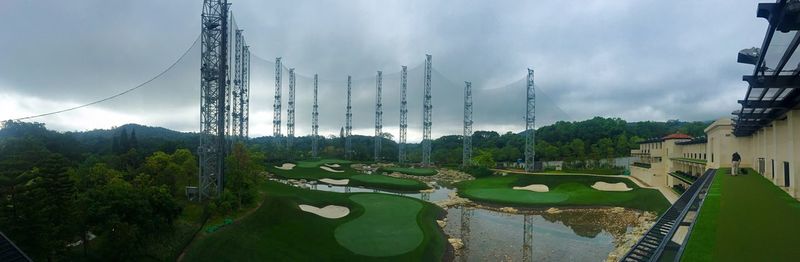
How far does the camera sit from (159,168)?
→ 19.8m

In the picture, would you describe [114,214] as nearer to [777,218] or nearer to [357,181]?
[777,218]

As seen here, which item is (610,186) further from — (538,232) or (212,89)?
(212,89)

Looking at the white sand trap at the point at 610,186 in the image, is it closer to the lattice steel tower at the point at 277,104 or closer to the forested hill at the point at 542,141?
the forested hill at the point at 542,141

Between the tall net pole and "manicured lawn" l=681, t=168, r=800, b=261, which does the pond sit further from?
the tall net pole

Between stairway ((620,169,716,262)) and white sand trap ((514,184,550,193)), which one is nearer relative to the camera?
stairway ((620,169,716,262))

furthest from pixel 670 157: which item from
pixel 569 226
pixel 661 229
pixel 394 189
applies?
pixel 661 229

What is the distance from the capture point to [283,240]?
53.2ft

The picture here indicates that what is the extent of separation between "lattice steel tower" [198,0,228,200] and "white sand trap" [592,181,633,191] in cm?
3172

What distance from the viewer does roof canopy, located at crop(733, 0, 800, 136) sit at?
5.10 metres

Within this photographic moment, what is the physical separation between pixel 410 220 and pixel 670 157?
1164 inches

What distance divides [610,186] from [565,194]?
237 inches

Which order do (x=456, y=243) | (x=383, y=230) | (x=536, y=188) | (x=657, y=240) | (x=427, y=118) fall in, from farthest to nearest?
(x=427, y=118) → (x=536, y=188) → (x=383, y=230) → (x=456, y=243) → (x=657, y=240)

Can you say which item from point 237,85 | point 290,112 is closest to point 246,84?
point 237,85

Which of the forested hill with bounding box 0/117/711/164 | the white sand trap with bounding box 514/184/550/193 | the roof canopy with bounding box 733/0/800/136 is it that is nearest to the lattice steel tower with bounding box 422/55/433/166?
the forested hill with bounding box 0/117/711/164
